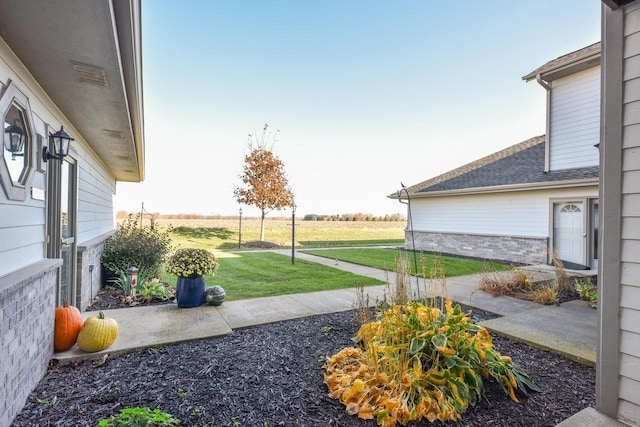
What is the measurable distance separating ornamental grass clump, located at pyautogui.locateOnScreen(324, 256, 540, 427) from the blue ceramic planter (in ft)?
8.53

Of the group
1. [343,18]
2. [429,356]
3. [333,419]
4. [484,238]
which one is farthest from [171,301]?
[484,238]

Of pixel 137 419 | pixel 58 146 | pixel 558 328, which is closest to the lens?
pixel 137 419

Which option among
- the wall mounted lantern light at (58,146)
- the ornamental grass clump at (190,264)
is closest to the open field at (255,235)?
the ornamental grass clump at (190,264)

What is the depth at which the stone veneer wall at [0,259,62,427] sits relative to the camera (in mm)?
1997

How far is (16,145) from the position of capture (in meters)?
2.49

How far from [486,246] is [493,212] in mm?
1256

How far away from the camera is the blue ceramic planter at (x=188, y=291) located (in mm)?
4531

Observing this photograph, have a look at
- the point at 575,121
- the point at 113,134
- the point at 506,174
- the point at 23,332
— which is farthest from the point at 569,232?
the point at 23,332

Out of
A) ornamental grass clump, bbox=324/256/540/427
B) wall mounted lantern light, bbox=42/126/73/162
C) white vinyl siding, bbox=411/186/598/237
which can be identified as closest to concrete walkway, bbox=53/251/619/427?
ornamental grass clump, bbox=324/256/540/427

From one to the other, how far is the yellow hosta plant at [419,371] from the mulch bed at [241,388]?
A: 88 mm

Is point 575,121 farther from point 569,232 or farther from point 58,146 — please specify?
point 58,146

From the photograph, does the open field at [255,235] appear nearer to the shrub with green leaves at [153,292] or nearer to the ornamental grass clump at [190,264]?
the shrub with green leaves at [153,292]

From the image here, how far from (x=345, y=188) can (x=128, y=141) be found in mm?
29555

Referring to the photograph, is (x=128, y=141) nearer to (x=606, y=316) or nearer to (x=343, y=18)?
(x=606, y=316)
